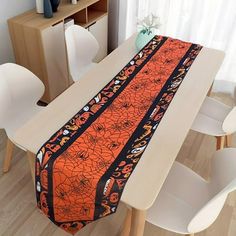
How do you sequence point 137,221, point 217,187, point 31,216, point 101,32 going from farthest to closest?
point 101,32 < point 31,216 < point 217,187 < point 137,221

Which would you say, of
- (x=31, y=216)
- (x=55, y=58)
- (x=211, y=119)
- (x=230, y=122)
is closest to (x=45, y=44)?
(x=55, y=58)

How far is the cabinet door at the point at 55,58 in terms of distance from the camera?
2289mm

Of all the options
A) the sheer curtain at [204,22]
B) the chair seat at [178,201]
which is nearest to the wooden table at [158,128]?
the chair seat at [178,201]

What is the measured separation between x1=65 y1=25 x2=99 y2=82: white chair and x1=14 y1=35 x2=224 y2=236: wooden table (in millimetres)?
403

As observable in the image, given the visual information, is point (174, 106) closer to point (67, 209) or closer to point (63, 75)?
point (67, 209)

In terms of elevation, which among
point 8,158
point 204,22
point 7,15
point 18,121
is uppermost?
point 7,15

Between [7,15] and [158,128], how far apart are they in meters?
1.78

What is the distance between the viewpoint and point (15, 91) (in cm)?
178

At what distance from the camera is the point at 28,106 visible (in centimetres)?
192

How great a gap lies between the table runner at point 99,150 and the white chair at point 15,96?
569 mm

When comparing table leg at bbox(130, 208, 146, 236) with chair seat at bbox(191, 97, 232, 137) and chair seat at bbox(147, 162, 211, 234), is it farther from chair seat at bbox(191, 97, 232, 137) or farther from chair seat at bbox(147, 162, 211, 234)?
chair seat at bbox(191, 97, 232, 137)

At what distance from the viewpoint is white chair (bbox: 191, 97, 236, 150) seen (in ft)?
5.54

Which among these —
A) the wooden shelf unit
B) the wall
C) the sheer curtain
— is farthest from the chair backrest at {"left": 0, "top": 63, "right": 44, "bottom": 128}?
the sheer curtain

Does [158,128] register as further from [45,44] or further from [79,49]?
[45,44]
